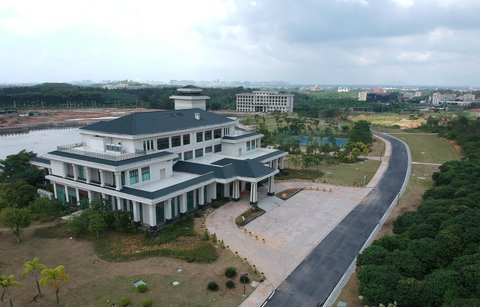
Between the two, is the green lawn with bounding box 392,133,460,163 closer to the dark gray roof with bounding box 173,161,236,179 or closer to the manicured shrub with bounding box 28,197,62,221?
the dark gray roof with bounding box 173,161,236,179

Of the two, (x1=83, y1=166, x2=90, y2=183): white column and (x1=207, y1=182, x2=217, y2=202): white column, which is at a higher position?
(x1=83, y1=166, x2=90, y2=183): white column

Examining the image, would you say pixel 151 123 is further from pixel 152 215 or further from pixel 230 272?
pixel 230 272

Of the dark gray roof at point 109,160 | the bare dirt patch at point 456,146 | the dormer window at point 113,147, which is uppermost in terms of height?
the dormer window at point 113,147

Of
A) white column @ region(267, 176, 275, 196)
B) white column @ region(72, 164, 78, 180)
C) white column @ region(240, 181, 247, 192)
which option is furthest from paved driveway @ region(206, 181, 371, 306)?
white column @ region(72, 164, 78, 180)

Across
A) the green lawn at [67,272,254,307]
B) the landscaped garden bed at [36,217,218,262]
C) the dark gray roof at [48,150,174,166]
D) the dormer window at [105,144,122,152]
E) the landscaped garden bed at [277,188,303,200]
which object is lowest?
the green lawn at [67,272,254,307]

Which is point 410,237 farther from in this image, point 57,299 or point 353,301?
point 57,299

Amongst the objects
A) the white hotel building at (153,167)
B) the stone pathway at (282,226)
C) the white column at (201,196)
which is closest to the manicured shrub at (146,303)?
the stone pathway at (282,226)

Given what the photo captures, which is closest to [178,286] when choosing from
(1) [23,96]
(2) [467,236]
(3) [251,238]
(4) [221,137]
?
(3) [251,238]

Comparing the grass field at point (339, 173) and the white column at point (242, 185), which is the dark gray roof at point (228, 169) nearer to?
the white column at point (242, 185)
